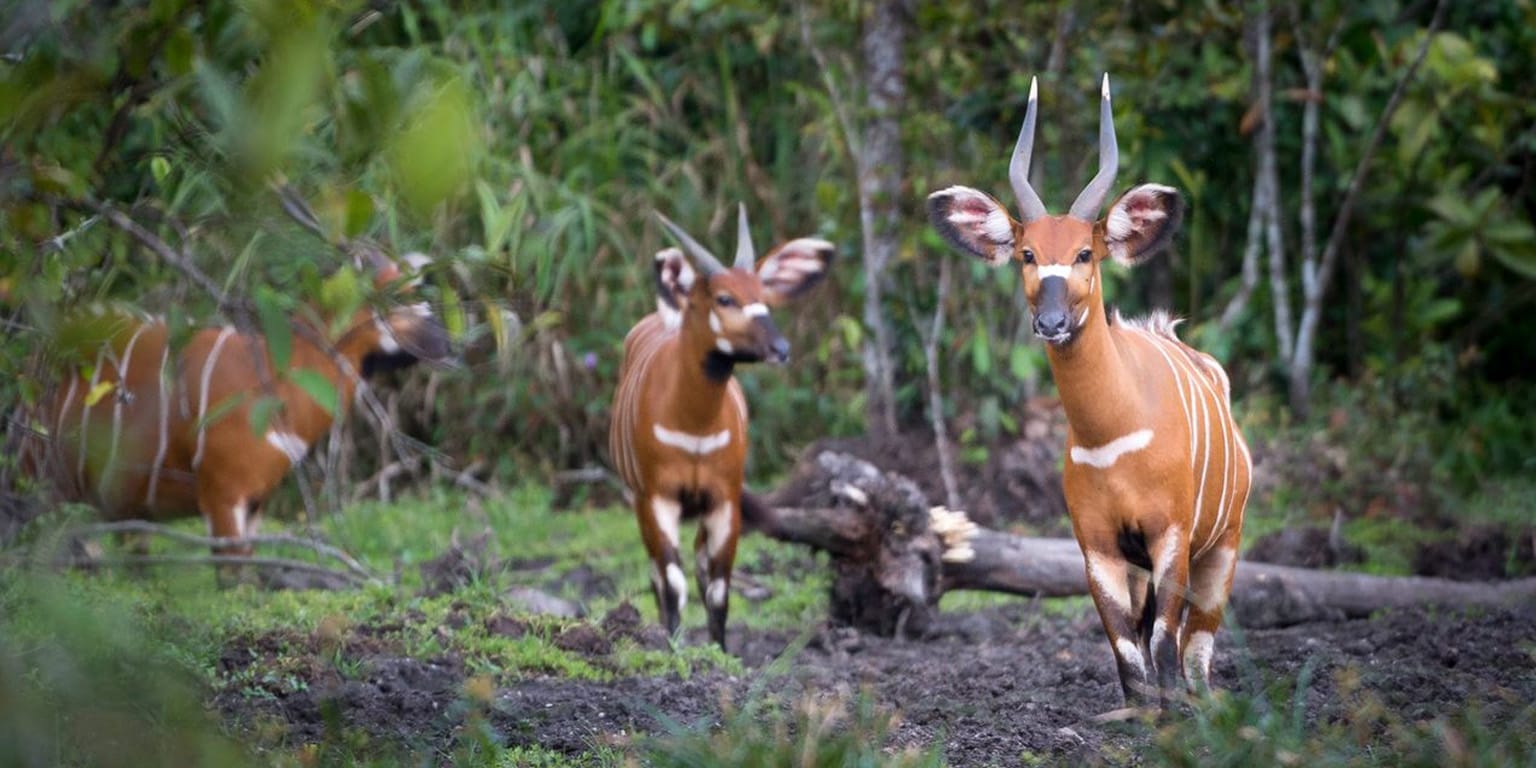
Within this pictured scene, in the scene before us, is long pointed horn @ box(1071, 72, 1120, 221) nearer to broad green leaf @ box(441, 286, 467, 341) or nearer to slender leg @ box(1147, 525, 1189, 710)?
slender leg @ box(1147, 525, 1189, 710)

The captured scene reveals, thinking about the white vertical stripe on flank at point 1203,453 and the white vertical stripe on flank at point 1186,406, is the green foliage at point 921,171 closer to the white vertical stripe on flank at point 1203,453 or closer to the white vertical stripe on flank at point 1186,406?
the white vertical stripe on flank at point 1186,406

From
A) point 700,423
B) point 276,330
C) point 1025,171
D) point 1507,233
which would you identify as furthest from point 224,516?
point 1507,233

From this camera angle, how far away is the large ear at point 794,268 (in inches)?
288

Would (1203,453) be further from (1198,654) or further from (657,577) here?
(657,577)

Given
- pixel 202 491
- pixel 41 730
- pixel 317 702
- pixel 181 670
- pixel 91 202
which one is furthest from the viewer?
pixel 202 491

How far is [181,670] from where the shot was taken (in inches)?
156

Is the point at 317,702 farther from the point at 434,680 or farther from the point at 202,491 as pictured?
the point at 202,491

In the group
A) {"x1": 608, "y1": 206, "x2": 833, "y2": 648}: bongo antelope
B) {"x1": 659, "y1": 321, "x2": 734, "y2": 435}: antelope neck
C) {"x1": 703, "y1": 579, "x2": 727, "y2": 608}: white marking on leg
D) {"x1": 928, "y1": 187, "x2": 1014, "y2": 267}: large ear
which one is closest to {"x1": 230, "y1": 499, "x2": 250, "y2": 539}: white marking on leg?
{"x1": 608, "y1": 206, "x2": 833, "y2": 648}: bongo antelope

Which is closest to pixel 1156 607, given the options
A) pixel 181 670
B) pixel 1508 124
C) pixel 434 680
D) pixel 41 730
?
pixel 434 680

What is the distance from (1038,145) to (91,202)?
6333 millimetres

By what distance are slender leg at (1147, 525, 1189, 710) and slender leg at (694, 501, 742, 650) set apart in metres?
2.23

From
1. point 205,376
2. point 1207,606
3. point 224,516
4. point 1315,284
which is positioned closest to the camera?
point 1207,606

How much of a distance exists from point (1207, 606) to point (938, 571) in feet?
5.41

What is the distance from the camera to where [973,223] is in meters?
5.24
